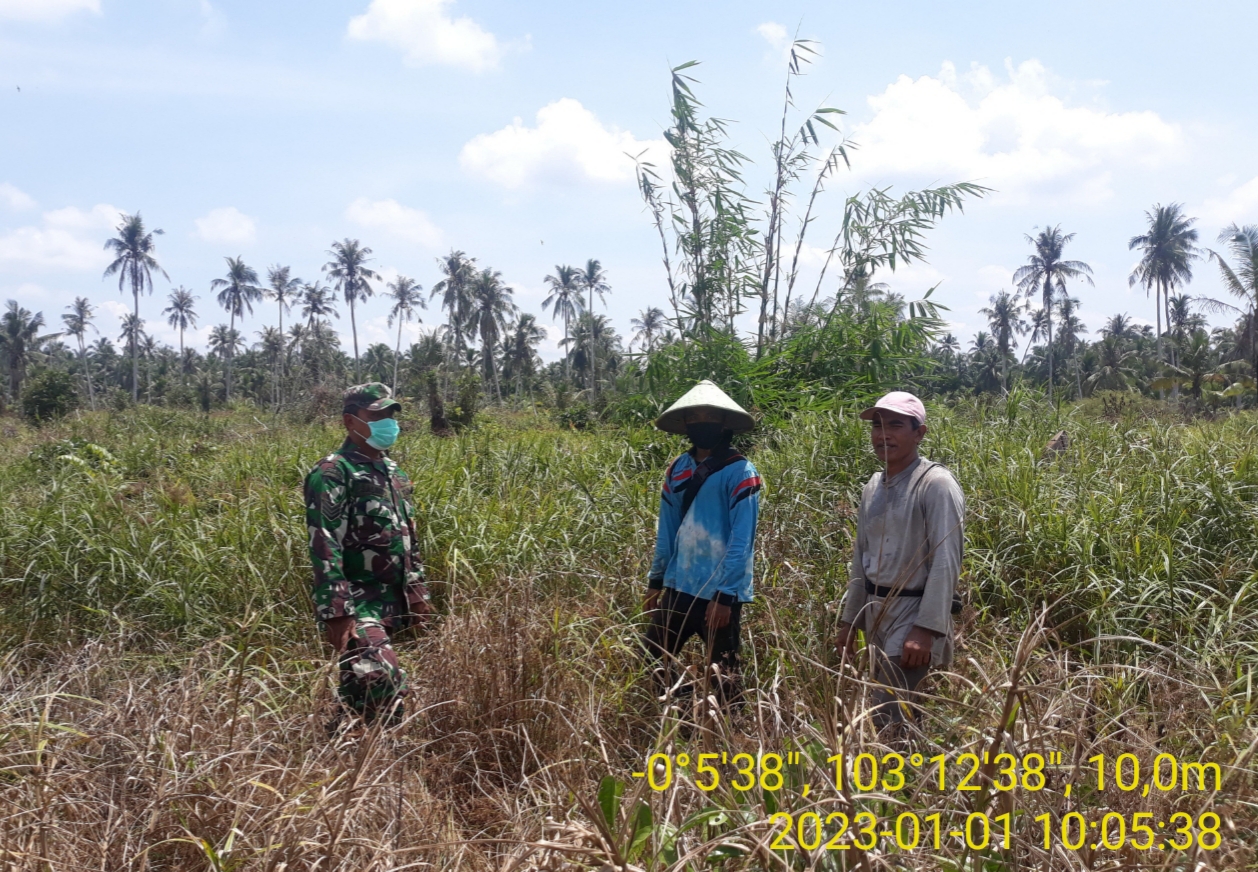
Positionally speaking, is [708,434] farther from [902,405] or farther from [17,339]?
[17,339]

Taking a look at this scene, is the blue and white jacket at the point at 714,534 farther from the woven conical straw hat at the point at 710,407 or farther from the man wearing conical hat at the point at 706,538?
the woven conical straw hat at the point at 710,407

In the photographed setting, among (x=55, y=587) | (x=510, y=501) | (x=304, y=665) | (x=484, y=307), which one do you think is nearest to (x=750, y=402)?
(x=510, y=501)

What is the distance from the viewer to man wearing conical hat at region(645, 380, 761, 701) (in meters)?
3.01

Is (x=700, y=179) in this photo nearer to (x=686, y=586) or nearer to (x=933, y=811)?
(x=686, y=586)

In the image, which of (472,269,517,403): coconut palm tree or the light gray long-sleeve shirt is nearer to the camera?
the light gray long-sleeve shirt

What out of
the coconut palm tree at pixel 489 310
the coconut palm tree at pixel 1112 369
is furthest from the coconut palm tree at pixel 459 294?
the coconut palm tree at pixel 1112 369

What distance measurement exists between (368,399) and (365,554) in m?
0.64

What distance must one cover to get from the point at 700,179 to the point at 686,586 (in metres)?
5.39

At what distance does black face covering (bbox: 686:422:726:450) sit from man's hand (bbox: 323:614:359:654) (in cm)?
151

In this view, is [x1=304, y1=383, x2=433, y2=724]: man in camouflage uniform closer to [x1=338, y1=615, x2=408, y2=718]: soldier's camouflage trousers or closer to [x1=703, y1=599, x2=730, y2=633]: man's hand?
[x1=338, y1=615, x2=408, y2=718]: soldier's camouflage trousers

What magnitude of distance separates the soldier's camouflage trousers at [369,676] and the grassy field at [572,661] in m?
0.13

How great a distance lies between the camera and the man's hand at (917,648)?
2.46m

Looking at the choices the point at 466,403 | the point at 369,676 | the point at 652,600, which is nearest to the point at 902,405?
the point at 652,600

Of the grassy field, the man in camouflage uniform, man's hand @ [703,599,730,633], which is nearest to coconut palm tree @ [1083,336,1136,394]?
the grassy field
